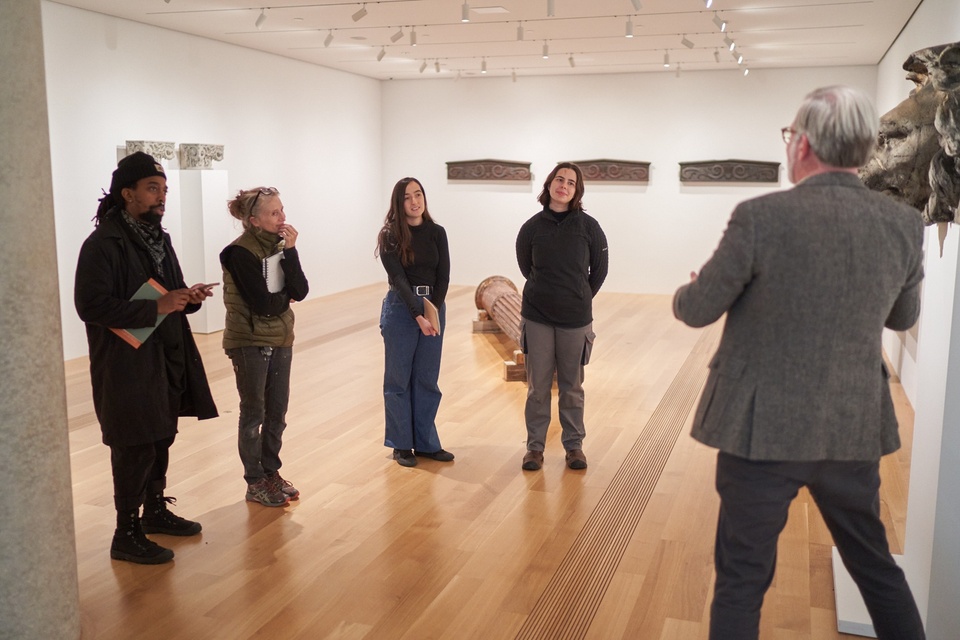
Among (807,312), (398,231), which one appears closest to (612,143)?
(398,231)

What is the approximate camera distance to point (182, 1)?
716cm

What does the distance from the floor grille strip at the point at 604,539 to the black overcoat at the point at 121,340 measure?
1.57m

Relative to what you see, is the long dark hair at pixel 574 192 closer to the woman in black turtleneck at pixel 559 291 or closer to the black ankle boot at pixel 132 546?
the woman in black turtleneck at pixel 559 291

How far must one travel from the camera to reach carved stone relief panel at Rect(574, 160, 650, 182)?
12055 millimetres

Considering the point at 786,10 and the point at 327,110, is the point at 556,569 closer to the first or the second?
the point at 786,10

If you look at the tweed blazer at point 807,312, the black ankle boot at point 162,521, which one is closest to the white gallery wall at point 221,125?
the black ankle boot at point 162,521

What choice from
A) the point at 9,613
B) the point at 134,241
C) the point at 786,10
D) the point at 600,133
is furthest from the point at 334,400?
the point at 600,133

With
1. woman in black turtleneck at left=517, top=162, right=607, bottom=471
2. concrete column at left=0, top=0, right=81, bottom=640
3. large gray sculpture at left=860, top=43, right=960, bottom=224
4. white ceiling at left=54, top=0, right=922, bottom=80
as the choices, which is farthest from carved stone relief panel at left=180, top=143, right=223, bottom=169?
large gray sculpture at left=860, top=43, right=960, bottom=224

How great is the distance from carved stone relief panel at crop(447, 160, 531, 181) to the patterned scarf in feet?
31.0

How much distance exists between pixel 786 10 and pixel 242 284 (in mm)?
5615

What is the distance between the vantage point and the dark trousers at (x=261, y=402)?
12.8 ft

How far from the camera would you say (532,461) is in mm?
4680

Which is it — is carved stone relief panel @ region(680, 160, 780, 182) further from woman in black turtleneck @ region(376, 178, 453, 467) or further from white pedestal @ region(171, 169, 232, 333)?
woman in black turtleneck @ region(376, 178, 453, 467)

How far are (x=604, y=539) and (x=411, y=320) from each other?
149 cm
